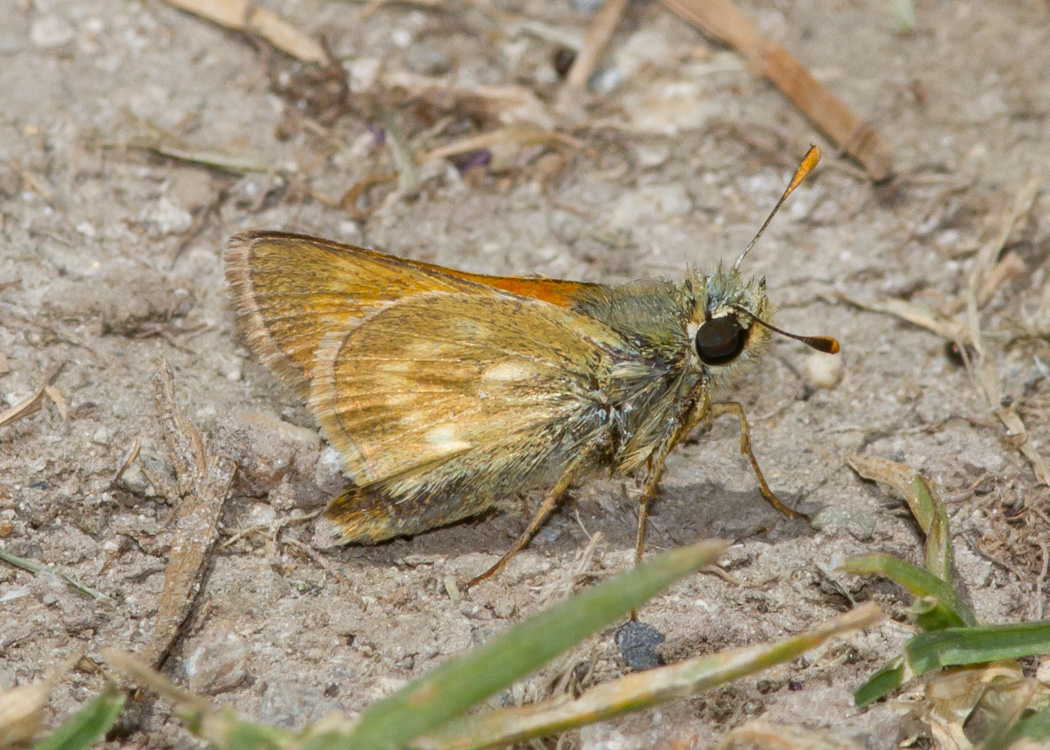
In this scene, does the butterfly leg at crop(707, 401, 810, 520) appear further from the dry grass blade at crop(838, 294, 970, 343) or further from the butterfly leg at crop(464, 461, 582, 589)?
the dry grass blade at crop(838, 294, 970, 343)

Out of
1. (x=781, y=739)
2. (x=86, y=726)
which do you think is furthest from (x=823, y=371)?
(x=86, y=726)

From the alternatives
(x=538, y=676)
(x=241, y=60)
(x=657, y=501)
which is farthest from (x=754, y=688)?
(x=241, y=60)

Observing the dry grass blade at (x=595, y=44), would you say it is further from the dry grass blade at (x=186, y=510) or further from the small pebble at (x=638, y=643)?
the small pebble at (x=638, y=643)

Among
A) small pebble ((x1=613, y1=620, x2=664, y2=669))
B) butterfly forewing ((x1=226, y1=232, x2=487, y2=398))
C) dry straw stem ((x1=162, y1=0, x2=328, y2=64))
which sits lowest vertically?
small pebble ((x1=613, y1=620, x2=664, y2=669))

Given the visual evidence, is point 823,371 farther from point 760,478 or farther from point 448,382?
point 448,382

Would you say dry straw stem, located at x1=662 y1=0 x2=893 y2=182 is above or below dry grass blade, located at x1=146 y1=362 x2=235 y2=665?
above

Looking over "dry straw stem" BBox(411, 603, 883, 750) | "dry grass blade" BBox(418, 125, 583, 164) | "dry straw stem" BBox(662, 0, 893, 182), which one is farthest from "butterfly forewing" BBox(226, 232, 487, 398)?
"dry straw stem" BBox(662, 0, 893, 182)

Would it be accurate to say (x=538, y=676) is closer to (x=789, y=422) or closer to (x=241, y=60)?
(x=789, y=422)
